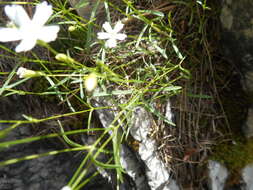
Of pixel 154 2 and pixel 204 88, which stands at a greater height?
pixel 154 2

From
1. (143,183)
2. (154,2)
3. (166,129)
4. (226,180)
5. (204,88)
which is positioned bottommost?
(226,180)

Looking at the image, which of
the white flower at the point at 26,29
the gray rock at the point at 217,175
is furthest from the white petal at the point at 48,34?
the gray rock at the point at 217,175

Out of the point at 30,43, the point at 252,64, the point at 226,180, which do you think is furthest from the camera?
the point at 226,180

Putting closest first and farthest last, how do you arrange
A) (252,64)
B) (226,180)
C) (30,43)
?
(30,43) → (252,64) → (226,180)

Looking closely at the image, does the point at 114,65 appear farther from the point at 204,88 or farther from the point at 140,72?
the point at 204,88

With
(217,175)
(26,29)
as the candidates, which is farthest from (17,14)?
(217,175)

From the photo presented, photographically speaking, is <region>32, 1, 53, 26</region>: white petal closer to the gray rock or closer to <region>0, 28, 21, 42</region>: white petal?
<region>0, 28, 21, 42</region>: white petal

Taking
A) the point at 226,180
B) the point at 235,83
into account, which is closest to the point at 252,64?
the point at 235,83

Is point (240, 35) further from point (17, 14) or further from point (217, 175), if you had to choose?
point (17, 14)
